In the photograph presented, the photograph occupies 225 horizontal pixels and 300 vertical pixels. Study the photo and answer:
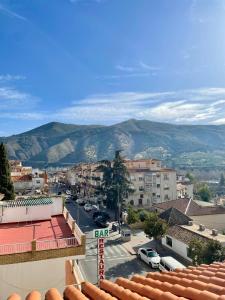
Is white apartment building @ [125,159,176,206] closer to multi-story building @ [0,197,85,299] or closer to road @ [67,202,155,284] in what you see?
road @ [67,202,155,284]

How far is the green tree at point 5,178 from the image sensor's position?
4666 cm

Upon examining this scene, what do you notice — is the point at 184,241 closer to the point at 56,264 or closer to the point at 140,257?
the point at 140,257

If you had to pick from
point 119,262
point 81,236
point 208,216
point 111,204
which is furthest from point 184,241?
point 111,204

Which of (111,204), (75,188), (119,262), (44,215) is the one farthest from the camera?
(75,188)

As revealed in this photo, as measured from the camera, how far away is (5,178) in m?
47.4

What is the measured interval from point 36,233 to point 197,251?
17.2m

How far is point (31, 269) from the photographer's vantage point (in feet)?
44.7

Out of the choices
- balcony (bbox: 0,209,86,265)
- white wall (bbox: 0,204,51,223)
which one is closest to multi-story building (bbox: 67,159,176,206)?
white wall (bbox: 0,204,51,223)

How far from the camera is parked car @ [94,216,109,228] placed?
53.1 meters

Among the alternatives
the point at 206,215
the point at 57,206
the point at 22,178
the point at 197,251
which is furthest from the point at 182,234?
the point at 22,178

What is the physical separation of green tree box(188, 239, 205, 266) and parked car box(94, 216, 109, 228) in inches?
902

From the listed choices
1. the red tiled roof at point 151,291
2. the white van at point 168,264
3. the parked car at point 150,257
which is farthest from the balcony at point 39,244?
the parked car at point 150,257

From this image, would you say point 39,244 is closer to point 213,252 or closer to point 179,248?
point 213,252

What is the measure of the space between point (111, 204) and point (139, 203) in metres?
14.8
